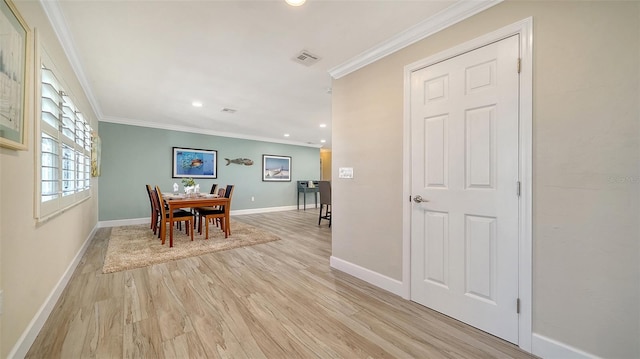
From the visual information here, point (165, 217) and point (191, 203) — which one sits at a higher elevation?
point (191, 203)

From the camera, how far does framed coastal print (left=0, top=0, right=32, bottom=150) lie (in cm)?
117

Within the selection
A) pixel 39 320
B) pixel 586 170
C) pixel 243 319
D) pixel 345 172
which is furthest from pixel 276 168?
pixel 586 170

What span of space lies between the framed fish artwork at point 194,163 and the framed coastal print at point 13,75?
4.78m

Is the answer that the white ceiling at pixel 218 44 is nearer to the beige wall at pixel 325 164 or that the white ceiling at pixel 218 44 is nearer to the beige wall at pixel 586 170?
Result: the beige wall at pixel 586 170

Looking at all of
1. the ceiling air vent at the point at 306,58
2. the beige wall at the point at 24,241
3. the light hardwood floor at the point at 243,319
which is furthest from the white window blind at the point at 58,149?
the ceiling air vent at the point at 306,58

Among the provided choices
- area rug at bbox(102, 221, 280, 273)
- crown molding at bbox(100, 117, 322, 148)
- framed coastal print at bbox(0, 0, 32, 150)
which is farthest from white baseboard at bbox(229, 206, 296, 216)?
framed coastal print at bbox(0, 0, 32, 150)

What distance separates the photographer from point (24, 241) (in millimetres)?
1437

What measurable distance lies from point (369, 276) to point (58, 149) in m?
3.02

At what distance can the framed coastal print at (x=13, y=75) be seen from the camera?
117cm

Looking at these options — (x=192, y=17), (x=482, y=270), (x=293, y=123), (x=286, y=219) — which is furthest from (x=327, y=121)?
(x=482, y=270)

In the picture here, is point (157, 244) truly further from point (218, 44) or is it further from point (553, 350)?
point (553, 350)

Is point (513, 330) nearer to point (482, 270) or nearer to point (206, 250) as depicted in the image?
point (482, 270)

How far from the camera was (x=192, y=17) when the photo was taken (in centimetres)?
192

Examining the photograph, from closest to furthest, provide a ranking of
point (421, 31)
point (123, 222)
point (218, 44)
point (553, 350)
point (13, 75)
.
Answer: point (13, 75) → point (553, 350) → point (421, 31) → point (218, 44) → point (123, 222)
